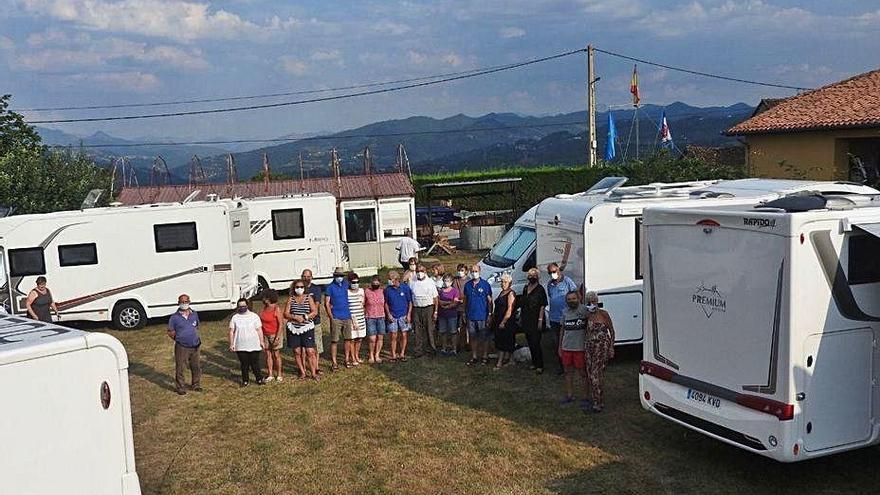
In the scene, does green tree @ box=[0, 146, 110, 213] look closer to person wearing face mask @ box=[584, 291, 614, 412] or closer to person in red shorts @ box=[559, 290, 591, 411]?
person in red shorts @ box=[559, 290, 591, 411]

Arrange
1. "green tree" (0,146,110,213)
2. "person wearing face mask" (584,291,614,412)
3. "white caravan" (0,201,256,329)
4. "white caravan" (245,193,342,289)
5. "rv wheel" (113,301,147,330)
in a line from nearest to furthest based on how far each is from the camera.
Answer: "person wearing face mask" (584,291,614,412) < "white caravan" (0,201,256,329) < "rv wheel" (113,301,147,330) < "white caravan" (245,193,342,289) < "green tree" (0,146,110,213)

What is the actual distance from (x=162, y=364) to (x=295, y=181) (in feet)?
50.9

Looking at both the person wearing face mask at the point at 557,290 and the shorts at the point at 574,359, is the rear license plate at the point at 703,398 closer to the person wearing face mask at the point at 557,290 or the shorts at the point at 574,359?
the shorts at the point at 574,359

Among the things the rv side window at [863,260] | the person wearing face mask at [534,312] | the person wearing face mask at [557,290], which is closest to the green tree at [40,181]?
the person wearing face mask at [534,312]

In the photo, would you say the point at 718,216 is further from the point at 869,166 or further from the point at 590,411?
the point at 869,166

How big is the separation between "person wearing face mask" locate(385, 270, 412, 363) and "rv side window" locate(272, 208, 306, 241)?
7.07 metres

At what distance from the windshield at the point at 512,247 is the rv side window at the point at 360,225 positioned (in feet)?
33.5

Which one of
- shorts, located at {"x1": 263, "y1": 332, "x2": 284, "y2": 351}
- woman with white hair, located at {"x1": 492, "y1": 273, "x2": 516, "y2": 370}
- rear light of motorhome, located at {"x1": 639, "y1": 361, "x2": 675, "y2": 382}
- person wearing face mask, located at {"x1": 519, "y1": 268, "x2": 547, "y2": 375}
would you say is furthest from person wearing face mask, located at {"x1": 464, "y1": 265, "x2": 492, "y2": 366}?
rear light of motorhome, located at {"x1": 639, "y1": 361, "x2": 675, "y2": 382}

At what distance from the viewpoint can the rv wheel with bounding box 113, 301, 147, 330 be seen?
1666 cm

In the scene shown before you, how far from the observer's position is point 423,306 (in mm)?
12891

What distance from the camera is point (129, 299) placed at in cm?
1662

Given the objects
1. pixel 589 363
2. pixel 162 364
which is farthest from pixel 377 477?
pixel 162 364

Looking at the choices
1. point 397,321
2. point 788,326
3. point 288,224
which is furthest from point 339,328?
point 788,326

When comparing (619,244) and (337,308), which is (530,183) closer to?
(337,308)
